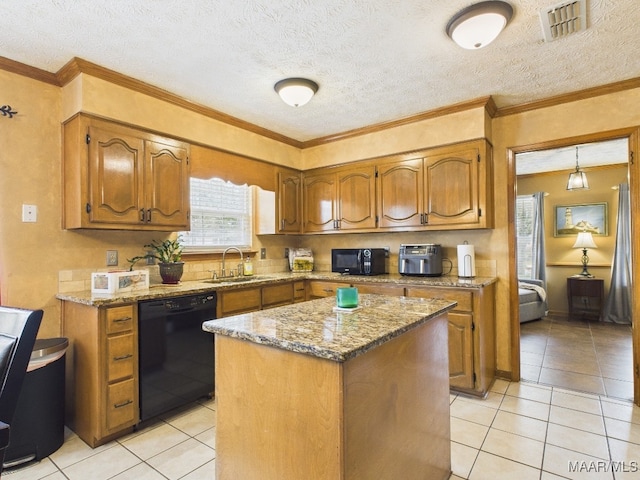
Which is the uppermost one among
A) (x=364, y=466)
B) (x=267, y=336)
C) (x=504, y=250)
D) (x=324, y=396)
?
(x=504, y=250)

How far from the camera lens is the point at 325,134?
403 cm

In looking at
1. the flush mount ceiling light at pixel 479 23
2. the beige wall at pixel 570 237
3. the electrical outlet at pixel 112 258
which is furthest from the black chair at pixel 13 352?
the beige wall at pixel 570 237

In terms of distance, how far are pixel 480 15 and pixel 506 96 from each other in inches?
53.2

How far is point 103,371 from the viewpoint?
7.35 ft

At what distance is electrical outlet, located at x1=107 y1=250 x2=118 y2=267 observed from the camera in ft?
9.25

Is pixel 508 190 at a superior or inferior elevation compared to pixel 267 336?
superior

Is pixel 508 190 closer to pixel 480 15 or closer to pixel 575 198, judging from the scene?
pixel 480 15

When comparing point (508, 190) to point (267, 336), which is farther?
point (508, 190)

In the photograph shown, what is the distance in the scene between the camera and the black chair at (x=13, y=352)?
43.5 inches

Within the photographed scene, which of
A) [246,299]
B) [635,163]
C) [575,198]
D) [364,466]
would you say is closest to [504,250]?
[635,163]

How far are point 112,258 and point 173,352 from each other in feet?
3.01

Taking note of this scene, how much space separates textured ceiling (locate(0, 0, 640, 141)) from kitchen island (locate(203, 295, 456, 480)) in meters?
1.57

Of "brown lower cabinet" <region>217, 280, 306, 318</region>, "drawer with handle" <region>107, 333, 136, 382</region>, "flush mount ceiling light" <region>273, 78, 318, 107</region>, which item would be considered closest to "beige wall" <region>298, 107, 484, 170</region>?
"flush mount ceiling light" <region>273, 78, 318, 107</region>

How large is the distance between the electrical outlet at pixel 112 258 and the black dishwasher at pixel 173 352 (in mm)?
664
